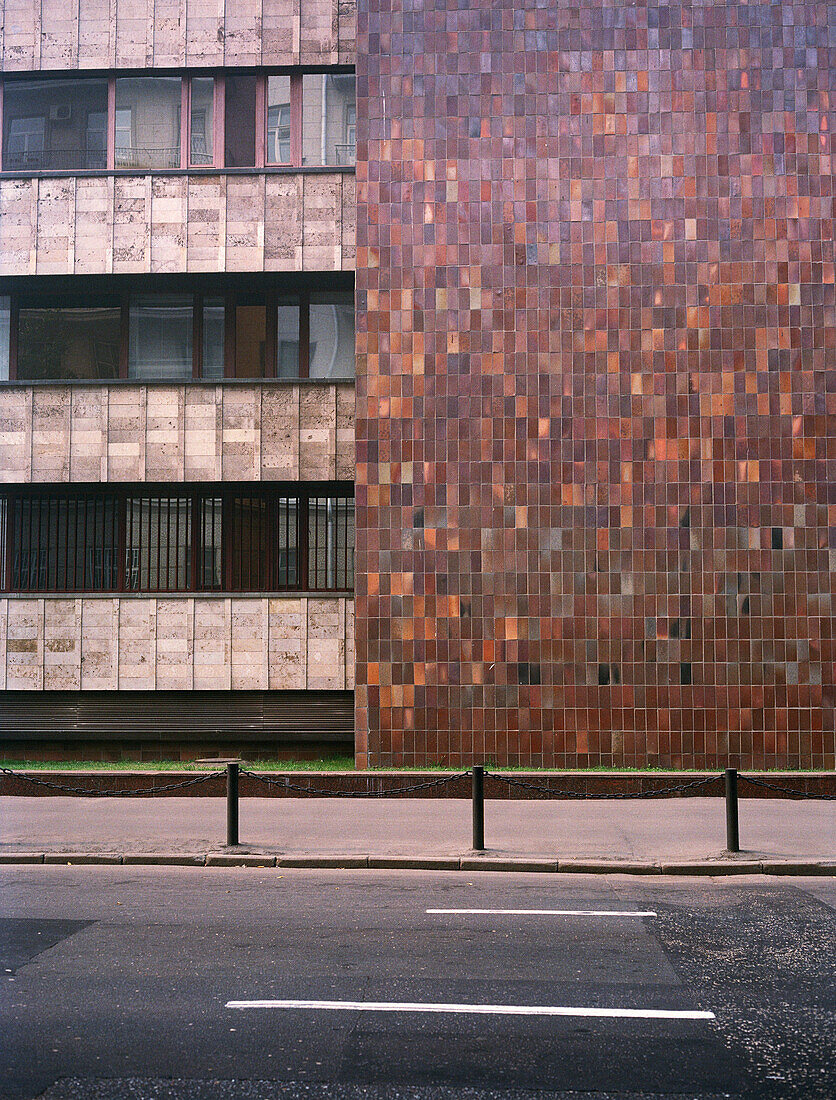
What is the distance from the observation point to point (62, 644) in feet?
58.9

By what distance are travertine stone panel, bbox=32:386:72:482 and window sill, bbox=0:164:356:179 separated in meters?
3.92

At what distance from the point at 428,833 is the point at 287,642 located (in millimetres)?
6199

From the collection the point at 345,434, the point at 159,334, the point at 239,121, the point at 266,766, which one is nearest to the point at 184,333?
the point at 159,334

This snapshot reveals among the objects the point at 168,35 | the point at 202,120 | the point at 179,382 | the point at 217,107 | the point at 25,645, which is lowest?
the point at 25,645

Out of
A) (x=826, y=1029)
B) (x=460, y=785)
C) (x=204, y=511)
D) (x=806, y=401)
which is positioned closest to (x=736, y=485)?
(x=806, y=401)

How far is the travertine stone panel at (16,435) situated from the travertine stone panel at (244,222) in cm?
461

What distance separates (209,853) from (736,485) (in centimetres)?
1028

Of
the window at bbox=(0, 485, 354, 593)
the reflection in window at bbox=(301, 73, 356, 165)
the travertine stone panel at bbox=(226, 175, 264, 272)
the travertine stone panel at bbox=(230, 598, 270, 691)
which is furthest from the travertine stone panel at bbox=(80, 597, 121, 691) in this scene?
the reflection in window at bbox=(301, 73, 356, 165)

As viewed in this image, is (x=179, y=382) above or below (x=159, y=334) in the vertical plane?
below

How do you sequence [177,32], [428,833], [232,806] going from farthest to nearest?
1. [177,32]
2. [428,833]
3. [232,806]

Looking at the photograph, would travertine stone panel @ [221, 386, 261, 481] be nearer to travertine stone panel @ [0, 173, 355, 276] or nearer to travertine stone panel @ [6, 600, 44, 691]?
travertine stone panel @ [0, 173, 355, 276]

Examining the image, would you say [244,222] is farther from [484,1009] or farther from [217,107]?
[484,1009]

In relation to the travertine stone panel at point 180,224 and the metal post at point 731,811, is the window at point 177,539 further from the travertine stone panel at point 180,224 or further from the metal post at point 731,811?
the metal post at point 731,811

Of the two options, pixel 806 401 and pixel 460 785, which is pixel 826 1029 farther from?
pixel 806 401
